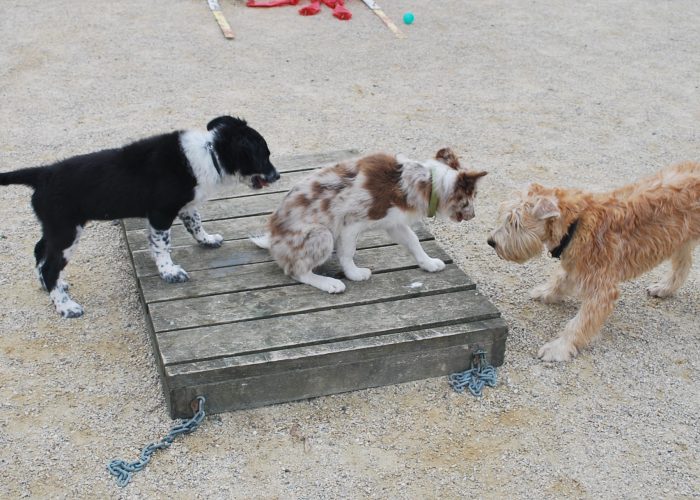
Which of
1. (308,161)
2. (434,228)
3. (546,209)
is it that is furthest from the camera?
(308,161)

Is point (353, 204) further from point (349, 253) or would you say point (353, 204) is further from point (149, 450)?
point (149, 450)

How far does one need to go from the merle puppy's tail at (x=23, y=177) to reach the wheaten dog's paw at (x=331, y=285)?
194 centimetres

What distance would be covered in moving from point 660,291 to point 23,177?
4.63 metres

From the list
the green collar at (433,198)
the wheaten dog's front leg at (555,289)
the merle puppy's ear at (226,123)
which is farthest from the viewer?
the wheaten dog's front leg at (555,289)

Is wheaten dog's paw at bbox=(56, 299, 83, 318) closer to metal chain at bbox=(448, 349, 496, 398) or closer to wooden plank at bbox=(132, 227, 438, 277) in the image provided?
wooden plank at bbox=(132, 227, 438, 277)

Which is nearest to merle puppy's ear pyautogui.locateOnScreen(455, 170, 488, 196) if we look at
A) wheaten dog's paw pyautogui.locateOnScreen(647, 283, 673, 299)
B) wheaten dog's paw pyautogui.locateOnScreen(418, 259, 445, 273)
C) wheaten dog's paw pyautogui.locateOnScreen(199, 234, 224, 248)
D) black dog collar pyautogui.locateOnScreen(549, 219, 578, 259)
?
wheaten dog's paw pyautogui.locateOnScreen(418, 259, 445, 273)

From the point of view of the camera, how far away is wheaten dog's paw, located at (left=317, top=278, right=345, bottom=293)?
504 cm

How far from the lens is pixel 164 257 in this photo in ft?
17.0

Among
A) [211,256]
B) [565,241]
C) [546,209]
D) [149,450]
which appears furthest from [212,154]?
[565,241]

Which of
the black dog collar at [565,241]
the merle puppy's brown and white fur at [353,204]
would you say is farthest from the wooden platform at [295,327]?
the black dog collar at [565,241]

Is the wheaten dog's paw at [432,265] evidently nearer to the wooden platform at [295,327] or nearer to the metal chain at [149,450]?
the wooden platform at [295,327]

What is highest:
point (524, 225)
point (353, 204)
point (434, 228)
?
point (353, 204)

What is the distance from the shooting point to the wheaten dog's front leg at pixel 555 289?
5.53 m

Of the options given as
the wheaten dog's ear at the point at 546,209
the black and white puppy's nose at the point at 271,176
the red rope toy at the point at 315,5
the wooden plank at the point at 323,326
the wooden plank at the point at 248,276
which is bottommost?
the red rope toy at the point at 315,5
